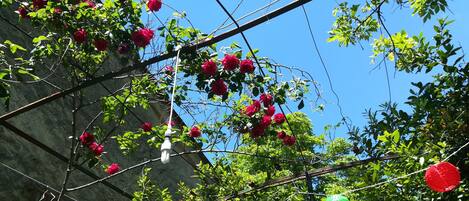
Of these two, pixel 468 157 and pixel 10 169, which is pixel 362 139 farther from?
pixel 10 169

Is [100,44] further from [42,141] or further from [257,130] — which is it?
[42,141]

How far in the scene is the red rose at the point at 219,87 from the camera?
3492mm

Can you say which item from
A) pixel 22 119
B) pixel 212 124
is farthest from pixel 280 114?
pixel 22 119

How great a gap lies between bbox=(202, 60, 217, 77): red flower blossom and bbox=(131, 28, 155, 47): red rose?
0.42 metres

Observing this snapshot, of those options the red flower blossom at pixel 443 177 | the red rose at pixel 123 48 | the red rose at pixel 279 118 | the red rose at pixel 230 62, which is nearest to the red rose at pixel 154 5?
the red rose at pixel 123 48

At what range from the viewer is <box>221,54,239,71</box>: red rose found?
3.39m

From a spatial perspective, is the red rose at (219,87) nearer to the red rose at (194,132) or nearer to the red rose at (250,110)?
the red rose at (250,110)

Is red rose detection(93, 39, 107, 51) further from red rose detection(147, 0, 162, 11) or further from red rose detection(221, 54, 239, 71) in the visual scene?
red rose detection(221, 54, 239, 71)

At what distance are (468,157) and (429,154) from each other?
44 centimetres

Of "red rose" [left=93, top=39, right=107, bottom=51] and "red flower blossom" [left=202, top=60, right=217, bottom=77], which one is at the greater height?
"red rose" [left=93, top=39, right=107, bottom=51]

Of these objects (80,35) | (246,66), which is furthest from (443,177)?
(80,35)

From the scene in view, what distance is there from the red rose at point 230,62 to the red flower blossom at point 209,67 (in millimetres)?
A: 73

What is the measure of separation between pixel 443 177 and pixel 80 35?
2.38 metres

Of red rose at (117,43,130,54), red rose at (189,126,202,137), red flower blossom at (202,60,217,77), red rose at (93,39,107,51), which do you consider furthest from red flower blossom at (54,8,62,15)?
red rose at (189,126,202,137)
